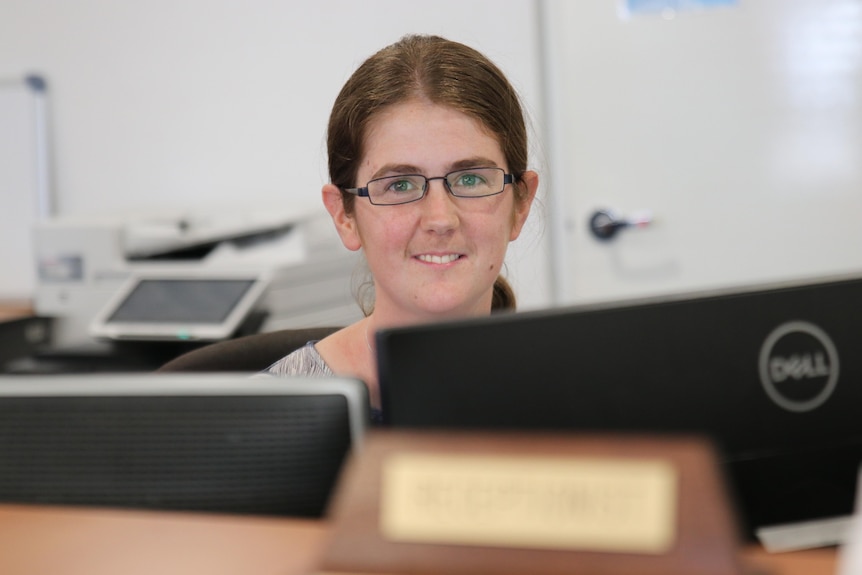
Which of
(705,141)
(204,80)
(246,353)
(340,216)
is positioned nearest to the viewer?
(340,216)

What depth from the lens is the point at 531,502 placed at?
0.45 meters

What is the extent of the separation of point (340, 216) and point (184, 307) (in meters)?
1.03

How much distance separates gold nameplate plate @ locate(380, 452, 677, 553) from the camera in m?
0.44

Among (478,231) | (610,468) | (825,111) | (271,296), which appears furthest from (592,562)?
(825,111)

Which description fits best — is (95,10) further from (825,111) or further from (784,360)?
(784,360)

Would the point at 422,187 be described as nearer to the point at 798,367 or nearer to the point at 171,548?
the point at 798,367

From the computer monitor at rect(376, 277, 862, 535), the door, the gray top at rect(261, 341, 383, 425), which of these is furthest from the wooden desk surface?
the door

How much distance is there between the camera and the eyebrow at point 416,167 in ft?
4.10

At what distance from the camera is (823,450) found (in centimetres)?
75

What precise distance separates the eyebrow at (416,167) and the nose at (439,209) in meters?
0.02

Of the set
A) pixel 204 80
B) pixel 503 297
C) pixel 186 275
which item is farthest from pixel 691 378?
pixel 204 80

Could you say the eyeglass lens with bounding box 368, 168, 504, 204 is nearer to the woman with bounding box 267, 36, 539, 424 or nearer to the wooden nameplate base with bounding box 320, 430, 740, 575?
the woman with bounding box 267, 36, 539, 424

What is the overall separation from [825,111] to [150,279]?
6.30 feet

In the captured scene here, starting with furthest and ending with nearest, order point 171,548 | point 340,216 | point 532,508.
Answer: point 340,216, point 171,548, point 532,508
